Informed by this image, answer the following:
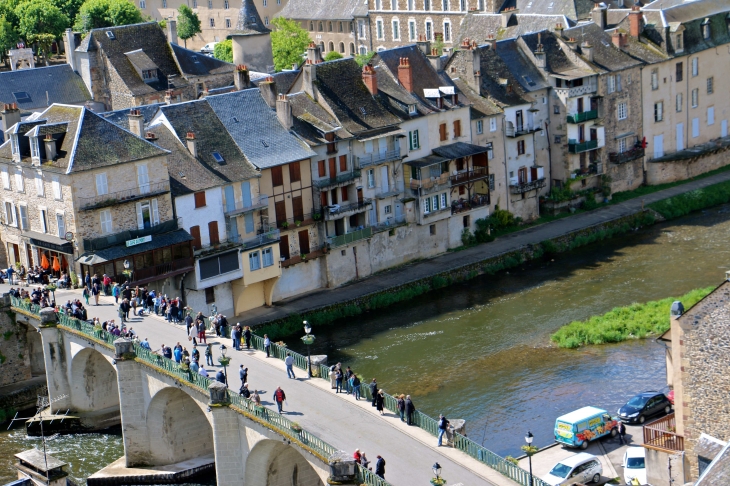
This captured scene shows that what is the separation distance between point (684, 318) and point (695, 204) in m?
50.1

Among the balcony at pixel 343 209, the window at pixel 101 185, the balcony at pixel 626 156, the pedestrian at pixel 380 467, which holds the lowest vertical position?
the pedestrian at pixel 380 467

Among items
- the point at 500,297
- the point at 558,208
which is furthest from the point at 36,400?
the point at 558,208

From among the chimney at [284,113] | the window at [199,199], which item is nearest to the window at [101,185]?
the window at [199,199]

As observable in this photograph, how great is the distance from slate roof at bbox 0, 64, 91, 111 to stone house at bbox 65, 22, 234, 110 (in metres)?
0.83

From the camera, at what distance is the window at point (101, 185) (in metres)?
74.1

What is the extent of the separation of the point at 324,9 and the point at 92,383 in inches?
3323

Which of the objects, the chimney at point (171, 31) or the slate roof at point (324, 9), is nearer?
the chimney at point (171, 31)

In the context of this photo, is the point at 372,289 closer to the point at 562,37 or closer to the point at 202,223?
the point at 202,223

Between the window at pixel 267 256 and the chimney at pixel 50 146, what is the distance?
12.7 m

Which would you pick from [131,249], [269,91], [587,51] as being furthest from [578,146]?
[131,249]

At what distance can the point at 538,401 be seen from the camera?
221 feet

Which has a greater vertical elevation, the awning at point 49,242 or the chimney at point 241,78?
the chimney at point 241,78

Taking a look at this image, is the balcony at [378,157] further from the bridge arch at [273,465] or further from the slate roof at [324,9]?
the slate roof at [324,9]

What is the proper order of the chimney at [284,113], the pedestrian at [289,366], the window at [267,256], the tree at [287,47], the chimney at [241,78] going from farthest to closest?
the tree at [287,47] → the chimney at [241,78] → the chimney at [284,113] → the window at [267,256] → the pedestrian at [289,366]
